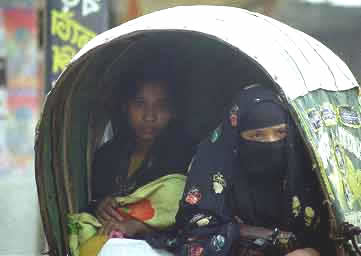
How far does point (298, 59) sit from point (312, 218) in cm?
60

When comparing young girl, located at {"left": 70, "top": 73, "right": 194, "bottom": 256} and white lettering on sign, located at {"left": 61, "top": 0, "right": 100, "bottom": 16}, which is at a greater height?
white lettering on sign, located at {"left": 61, "top": 0, "right": 100, "bottom": 16}

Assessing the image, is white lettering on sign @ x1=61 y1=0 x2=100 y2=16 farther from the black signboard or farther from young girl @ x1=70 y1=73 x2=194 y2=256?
young girl @ x1=70 y1=73 x2=194 y2=256

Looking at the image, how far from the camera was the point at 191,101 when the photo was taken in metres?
3.86

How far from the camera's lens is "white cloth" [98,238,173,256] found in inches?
129

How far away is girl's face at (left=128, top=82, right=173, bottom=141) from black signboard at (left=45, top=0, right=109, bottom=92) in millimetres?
2087

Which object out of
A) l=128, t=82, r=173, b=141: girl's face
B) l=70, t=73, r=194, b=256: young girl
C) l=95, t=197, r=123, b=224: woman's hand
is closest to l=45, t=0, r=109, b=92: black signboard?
l=70, t=73, r=194, b=256: young girl

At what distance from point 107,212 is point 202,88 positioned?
75cm

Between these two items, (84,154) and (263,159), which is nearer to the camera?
(263,159)

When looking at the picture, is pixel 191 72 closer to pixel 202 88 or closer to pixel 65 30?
pixel 202 88

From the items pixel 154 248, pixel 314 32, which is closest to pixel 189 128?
pixel 154 248

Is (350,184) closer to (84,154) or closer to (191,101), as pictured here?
(191,101)

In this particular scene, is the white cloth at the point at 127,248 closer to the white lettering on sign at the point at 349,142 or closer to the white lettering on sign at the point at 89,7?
the white lettering on sign at the point at 349,142

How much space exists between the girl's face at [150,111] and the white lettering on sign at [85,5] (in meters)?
2.19

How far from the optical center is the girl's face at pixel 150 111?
143 inches
